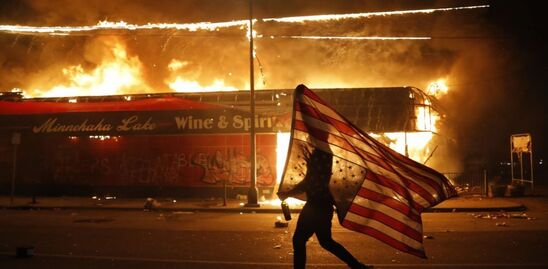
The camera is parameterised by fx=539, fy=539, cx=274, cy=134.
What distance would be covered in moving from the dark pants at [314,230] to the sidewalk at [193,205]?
443 inches

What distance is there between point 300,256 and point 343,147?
1.32 m

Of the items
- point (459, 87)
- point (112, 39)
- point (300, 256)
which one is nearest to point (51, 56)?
point (112, 39)

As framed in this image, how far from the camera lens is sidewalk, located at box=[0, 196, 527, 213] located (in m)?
17.3

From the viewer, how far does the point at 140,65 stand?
2864 centimetres

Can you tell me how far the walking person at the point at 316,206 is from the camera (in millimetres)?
5660

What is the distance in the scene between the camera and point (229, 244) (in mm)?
9945

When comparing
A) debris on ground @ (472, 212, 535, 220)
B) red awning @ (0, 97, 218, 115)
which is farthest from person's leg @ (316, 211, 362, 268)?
red awning @ (0, 97, 218, 115)

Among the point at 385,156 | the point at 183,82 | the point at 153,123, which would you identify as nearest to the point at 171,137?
the point at 153,123

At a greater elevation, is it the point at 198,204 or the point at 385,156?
the point at 385,156

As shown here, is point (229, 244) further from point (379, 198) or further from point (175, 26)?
point (175, 26)

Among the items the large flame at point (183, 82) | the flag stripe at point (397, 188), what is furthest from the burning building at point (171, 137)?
the flag stripe at point (397, 188)

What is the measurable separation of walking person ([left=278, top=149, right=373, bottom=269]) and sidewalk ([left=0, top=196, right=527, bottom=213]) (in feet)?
37.0

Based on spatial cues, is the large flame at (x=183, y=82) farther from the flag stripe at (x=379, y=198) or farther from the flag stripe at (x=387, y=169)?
the flag stripe at (x=379, y=198)

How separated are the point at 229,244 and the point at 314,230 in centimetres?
433
